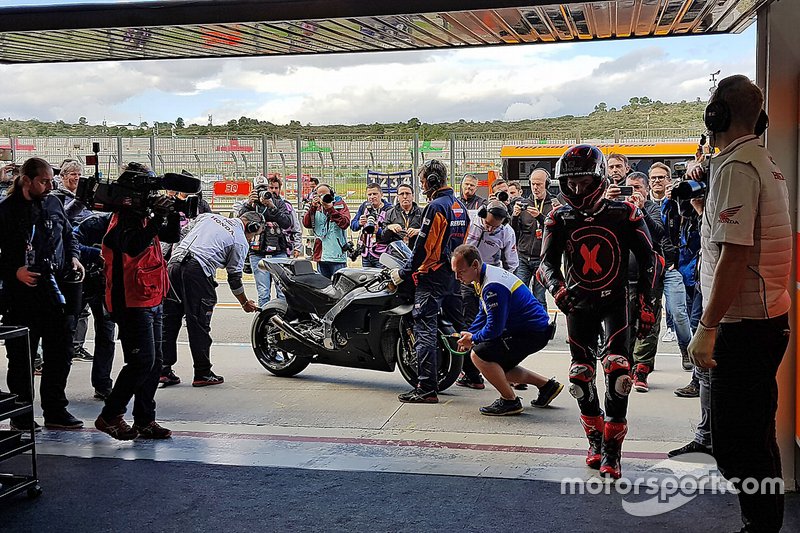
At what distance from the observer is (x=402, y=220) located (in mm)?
10633

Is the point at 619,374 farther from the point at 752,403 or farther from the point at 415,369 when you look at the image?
the point at 415,369

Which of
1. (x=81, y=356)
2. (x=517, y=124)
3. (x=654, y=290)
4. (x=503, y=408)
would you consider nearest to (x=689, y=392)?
(x=654, y=290)

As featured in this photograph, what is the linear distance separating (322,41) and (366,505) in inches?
122

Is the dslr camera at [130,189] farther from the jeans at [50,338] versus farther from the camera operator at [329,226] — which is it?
the camera operator at [329,226]

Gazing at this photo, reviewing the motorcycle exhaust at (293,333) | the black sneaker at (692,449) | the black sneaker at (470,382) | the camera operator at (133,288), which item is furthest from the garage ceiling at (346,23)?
the black sneaker at (470,382)

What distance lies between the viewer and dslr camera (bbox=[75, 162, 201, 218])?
6293 millimetres

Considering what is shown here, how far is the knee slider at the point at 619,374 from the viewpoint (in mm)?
5488

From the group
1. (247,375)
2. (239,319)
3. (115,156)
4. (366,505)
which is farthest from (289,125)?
(366,505)

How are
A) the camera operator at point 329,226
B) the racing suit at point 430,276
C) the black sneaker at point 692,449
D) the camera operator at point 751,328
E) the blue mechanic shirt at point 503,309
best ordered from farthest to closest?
1. the camera operator at point 329,226
2. the racing suit at point 430,276
3. the blue mechanic shirt at point 503,309
4. the black sneaker at point 692,449
5. the camera operator at point 751,328

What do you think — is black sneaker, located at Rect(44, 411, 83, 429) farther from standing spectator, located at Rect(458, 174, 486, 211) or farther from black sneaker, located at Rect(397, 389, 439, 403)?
standing spectator, located at Rect(458, 174, 486, 211)

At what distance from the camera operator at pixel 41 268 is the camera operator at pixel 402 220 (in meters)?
4.21

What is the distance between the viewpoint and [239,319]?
527 inches

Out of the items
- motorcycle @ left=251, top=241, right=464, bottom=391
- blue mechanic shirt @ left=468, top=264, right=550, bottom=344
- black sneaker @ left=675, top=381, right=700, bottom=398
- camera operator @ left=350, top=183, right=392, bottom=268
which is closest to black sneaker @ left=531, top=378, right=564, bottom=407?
blue mechanic shirt @ left=468, top=264, right=550, bottom=344

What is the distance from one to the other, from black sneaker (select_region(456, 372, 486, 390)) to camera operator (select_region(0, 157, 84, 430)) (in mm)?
3591
